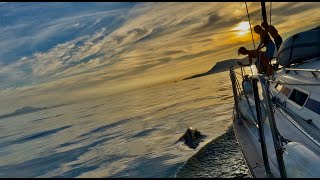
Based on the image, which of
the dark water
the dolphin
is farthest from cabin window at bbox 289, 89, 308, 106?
the dolphin

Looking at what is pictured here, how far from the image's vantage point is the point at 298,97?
45.3 feet

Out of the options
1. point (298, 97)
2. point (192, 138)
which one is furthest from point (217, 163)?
point (192, 138)

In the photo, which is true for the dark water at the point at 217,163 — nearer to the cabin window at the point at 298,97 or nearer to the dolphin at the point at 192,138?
the dolphin at the point at 192,138

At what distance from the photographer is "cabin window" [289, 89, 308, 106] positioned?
43.1 ft

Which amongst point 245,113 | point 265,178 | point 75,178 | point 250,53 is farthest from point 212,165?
point 75,178

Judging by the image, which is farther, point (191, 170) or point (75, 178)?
point (75, 178)

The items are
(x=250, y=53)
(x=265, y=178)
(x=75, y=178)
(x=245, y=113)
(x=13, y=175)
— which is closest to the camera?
(x=265, y=178)

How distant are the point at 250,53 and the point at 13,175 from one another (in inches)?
680

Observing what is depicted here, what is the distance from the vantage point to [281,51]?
16.2 m

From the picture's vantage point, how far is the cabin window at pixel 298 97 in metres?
13.1

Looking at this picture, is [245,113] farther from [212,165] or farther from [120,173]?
[120,173]

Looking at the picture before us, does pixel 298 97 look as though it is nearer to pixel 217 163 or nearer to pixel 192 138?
pixel 217 163

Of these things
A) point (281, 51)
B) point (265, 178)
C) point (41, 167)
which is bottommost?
point (41, 167)

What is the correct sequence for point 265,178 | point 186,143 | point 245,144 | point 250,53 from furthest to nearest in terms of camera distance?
point 186,143, point 250,53, point 245,144, point 265,178
